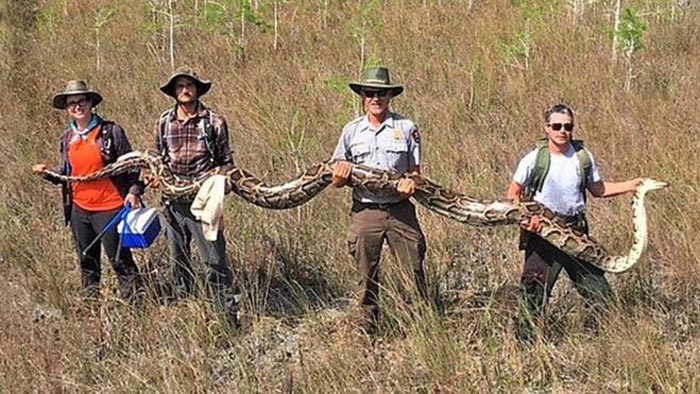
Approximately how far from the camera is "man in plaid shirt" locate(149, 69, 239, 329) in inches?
200

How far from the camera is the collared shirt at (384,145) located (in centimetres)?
475

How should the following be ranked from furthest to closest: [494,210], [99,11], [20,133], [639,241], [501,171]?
[99,11]
[20,133]
[501,171]
[494,210]
[639,241]

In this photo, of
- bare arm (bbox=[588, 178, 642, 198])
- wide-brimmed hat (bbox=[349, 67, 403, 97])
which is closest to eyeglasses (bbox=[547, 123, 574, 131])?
bare arm (bbox=[588, 178, 642, 198])

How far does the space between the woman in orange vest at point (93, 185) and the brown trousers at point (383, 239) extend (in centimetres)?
165

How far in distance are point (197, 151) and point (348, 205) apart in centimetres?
185

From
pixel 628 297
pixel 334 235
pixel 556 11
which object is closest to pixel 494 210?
pixel 628 297

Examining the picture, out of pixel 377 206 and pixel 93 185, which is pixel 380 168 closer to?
pixel 377 206

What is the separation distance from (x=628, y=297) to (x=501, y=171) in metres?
2.45

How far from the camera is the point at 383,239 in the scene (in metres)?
4.84

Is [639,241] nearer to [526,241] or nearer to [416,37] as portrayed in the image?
[526,241]

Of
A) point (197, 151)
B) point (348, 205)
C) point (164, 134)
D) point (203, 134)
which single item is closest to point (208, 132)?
point (203, 134)

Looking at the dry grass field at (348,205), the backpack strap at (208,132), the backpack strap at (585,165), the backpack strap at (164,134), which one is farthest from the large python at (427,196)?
the dry grass field at (348,205)

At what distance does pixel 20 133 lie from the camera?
8891mm

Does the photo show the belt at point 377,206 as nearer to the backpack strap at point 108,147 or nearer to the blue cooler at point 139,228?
the blue cooler at point 139,228
